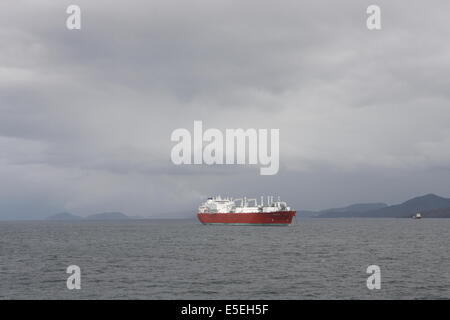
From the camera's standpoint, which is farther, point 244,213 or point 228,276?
point 244,213

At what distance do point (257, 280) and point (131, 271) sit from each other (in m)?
15.2

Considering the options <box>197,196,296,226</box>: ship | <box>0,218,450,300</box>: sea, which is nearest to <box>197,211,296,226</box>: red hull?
<box>197,196,296,226</box>: ship

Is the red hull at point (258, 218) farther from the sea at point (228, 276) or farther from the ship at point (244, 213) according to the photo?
the sea at point (228, 276)

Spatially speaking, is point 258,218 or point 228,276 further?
point 258,218

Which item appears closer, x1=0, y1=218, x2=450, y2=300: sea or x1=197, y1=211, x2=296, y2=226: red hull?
x1=0, y1=218, x2=450, y2=300: sea

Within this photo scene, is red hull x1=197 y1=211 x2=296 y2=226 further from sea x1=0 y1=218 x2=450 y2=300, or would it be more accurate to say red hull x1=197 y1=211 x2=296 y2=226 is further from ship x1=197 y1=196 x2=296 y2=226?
sea x1=0 y1=218 x2=450 y2=300

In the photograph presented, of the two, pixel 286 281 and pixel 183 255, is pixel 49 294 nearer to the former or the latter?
pixel 286 281

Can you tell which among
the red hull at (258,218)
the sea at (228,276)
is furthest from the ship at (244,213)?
the sea at (228,276)

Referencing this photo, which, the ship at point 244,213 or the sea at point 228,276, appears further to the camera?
the ship at point 244,213

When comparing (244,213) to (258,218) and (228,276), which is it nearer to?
(258,218)

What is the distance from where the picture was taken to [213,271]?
49531mm

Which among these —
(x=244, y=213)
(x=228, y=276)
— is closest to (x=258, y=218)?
(x=244, y=213)
